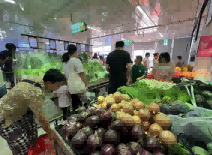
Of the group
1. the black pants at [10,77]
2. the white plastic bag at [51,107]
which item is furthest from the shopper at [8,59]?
the white plastic bag at [51,107]

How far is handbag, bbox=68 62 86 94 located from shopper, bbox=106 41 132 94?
938 mm

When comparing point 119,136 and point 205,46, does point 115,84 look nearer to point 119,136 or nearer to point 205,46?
point 119,136

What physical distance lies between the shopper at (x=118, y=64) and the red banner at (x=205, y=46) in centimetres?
279

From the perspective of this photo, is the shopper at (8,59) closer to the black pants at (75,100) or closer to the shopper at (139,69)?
the black pants at (75,100)

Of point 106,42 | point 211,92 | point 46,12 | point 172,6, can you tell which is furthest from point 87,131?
point 106,42

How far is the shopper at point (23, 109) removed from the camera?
1.40 metres

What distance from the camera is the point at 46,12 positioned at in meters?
6.09

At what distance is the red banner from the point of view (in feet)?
11.9

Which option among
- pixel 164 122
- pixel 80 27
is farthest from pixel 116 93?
pixel 80 27

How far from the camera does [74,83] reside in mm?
2549

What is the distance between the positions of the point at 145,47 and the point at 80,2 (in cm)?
1525

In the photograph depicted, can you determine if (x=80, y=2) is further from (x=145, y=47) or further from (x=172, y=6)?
(x=145, y=47)

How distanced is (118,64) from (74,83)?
1.26 meters

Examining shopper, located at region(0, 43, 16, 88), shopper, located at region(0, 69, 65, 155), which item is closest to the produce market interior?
shopper, located at region(0, 43, 16, 88)
